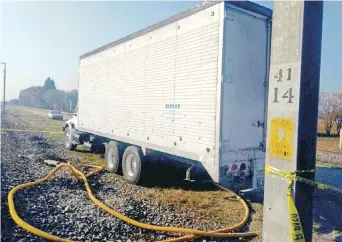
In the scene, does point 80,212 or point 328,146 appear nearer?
point 80,212

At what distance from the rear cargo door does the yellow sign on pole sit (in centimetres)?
185

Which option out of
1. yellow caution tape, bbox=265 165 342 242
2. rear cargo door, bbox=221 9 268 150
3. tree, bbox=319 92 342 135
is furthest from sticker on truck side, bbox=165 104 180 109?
tree, bbox=319 92 342 135

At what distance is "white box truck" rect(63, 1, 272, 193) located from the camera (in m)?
5.12

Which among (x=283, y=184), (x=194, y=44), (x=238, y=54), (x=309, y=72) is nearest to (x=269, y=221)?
(x=283, y=184)

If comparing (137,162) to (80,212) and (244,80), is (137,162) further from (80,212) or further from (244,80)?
(244,80)

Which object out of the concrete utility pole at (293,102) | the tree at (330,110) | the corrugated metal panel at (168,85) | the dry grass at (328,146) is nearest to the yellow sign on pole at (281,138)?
the concrete utility pole at (293,102)

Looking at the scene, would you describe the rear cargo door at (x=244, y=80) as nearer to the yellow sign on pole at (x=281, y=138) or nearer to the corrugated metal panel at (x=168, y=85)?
the corrugated metal panel at (x=168, y=85)

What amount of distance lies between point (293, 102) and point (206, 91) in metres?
2.48

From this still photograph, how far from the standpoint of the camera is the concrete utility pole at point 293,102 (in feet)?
9.58

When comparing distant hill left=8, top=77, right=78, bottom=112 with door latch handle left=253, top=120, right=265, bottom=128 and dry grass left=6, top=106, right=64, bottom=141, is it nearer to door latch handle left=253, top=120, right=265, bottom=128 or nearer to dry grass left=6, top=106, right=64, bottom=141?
dry grass left=6, top=106, right=64, bottom=141

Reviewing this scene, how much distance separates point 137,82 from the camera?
7.55 meters

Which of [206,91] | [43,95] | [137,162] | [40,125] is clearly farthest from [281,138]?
[43,95]

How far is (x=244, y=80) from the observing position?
5.38 metres

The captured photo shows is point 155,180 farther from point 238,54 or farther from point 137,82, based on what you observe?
point 238,54
